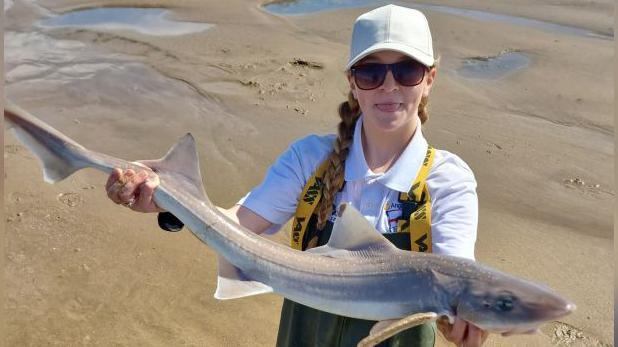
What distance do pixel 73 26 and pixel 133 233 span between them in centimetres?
998

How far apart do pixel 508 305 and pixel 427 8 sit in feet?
51.0

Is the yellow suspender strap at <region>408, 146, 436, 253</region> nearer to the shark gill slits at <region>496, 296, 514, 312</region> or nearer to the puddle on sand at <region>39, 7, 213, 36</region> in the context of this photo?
the shark gill slits at <region>496, 296, 514, 312</region>

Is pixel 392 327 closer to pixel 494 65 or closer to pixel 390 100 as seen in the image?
pixel 390 100

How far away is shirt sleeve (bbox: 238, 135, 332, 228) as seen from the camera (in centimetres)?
308

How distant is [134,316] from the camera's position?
4824 mm

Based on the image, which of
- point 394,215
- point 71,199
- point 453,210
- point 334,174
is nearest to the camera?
point 453,210

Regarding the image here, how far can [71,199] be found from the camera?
641cm

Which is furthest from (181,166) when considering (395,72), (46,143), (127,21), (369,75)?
(127,21)

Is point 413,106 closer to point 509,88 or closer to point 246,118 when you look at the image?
point 246,118

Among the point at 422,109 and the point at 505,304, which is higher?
the point at 422,109

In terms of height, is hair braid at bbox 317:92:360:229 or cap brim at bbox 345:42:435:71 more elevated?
cap brim at bbox 345:42:435:71

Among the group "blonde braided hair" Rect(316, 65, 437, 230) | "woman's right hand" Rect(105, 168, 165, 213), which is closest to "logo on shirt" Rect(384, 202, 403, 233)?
"blonde braided hair" Rect(316, 65, 437, 230)

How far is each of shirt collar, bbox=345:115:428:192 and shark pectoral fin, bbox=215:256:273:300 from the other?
73cm

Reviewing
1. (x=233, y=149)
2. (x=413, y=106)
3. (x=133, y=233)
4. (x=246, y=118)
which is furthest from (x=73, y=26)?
(x=413, y=106)
